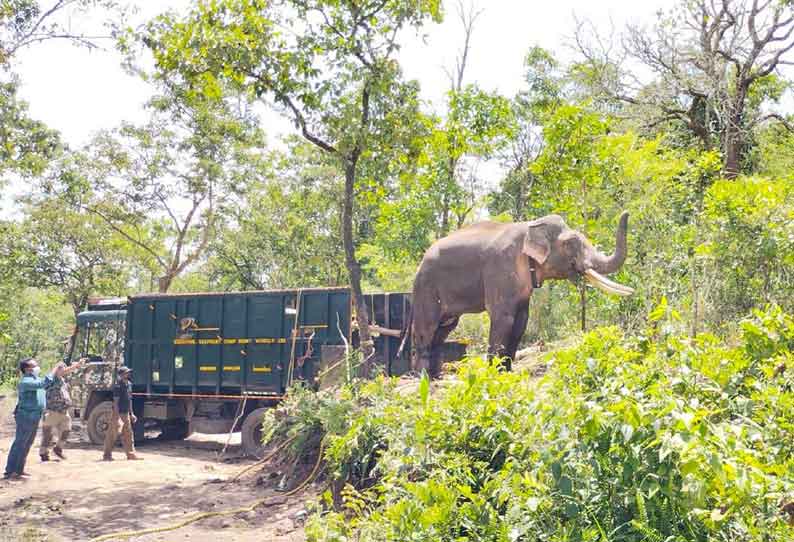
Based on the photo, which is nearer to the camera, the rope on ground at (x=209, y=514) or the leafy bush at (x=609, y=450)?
the leafy bush at (x=609, y=450)

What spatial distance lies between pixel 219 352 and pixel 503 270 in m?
6.43

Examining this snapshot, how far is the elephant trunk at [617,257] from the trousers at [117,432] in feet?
26.8

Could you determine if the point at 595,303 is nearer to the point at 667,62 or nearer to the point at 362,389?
the point at 362,389

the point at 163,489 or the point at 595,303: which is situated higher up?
the point at 595,303

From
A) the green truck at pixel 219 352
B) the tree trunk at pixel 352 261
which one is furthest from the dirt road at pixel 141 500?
the tree trunk at pixel 352 261

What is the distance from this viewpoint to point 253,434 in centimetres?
1255

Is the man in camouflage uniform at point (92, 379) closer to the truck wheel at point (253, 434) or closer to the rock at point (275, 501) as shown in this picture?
the truck wheel at point (253, 434)

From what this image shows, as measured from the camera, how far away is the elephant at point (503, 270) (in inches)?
352

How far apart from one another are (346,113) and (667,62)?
1221 centimetres

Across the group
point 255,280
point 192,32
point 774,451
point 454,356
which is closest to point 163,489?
point 454,356

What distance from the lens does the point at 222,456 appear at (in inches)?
514

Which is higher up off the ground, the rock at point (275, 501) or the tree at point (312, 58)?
the tree at point (312, 58)

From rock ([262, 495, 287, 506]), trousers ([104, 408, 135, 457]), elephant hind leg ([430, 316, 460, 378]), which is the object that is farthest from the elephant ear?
trousers ([104, 408, 135, 457])

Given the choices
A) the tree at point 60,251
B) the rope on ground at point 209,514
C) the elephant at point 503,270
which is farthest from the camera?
the tree at point 60,251
